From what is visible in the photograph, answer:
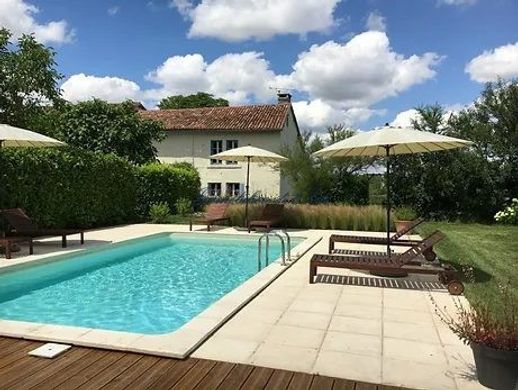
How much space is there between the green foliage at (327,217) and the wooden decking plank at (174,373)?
12.0 metres

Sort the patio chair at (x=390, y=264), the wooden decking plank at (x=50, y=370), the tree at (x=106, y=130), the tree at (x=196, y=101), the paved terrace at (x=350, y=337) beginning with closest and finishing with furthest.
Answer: the wooden decking plank at (x=50, y=370), the paved terrace at (x=350, y=337), the patio chair at (x=390, y=264), the tree at (x=106, y=130), the tree at (x=196, y=101)

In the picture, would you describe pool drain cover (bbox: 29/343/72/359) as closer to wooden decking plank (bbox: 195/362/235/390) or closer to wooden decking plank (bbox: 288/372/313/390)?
wooden decking plank (bbox: 195/362/235/390)

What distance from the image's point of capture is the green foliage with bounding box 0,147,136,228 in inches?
456

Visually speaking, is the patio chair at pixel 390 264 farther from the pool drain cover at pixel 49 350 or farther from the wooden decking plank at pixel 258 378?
the pool drain cover at pixel 49 350

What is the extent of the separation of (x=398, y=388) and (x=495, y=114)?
24.2m

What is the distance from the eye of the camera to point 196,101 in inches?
2004

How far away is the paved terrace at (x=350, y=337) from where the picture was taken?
12.4 ft

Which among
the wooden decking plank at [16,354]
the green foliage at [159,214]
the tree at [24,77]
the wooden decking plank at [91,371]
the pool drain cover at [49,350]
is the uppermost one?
the tree at [24,77]

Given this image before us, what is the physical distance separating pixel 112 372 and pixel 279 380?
137 centimetres

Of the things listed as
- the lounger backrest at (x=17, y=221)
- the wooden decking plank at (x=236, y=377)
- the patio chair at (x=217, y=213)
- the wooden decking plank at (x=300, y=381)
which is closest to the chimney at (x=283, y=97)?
the patio chair at (x=217, y=213)

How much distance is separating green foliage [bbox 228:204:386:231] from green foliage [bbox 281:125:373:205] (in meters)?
5.10

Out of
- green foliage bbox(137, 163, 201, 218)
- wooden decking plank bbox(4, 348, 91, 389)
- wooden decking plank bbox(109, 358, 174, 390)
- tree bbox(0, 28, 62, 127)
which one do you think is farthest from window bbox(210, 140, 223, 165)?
wooden decking plank bbox(109, 358, 174, 390)

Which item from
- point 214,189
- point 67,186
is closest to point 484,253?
point 67,186

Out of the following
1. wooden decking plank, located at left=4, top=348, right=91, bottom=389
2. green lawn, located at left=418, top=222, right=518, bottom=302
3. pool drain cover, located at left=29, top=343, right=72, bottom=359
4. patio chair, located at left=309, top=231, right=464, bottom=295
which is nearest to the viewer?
wooden decking plank, located at left=4, top=348, right=91, bottom=389
